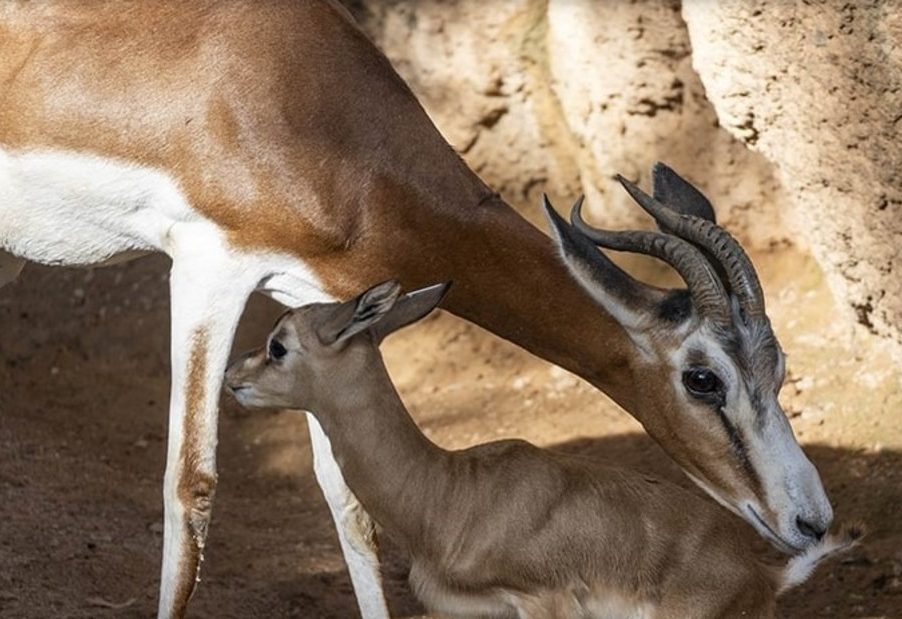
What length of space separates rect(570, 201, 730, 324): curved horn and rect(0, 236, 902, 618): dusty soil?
1.57 metres

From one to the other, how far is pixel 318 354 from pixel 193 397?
0.67 meters

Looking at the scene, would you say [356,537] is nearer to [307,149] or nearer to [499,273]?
[499,273]

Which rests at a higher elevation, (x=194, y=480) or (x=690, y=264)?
(x=690, y=264)

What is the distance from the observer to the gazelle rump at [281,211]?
5723mm

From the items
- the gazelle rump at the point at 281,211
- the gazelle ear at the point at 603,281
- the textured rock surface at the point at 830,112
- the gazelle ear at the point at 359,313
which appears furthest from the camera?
the textured rock surface at the point at 830,112

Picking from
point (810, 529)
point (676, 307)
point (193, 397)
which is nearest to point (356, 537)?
point (193, 397)

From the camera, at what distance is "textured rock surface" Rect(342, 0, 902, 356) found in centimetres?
737

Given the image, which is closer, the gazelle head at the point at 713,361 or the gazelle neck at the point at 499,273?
the gazelle head at the point at 713,361

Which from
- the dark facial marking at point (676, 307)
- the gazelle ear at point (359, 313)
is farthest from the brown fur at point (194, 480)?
the dark facial marking at point (676, 307)

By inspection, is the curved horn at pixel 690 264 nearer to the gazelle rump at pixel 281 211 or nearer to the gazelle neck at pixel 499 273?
the gazelle rump at pixel 281 211

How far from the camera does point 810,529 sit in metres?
5.52

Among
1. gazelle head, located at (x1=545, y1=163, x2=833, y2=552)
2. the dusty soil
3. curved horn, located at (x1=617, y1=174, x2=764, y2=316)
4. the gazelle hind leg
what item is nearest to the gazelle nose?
gazelle head, located at (x1=545, y1=163, x2=833, y2=552)

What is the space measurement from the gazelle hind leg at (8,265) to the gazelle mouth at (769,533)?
2.83 m

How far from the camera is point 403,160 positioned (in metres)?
5.97
